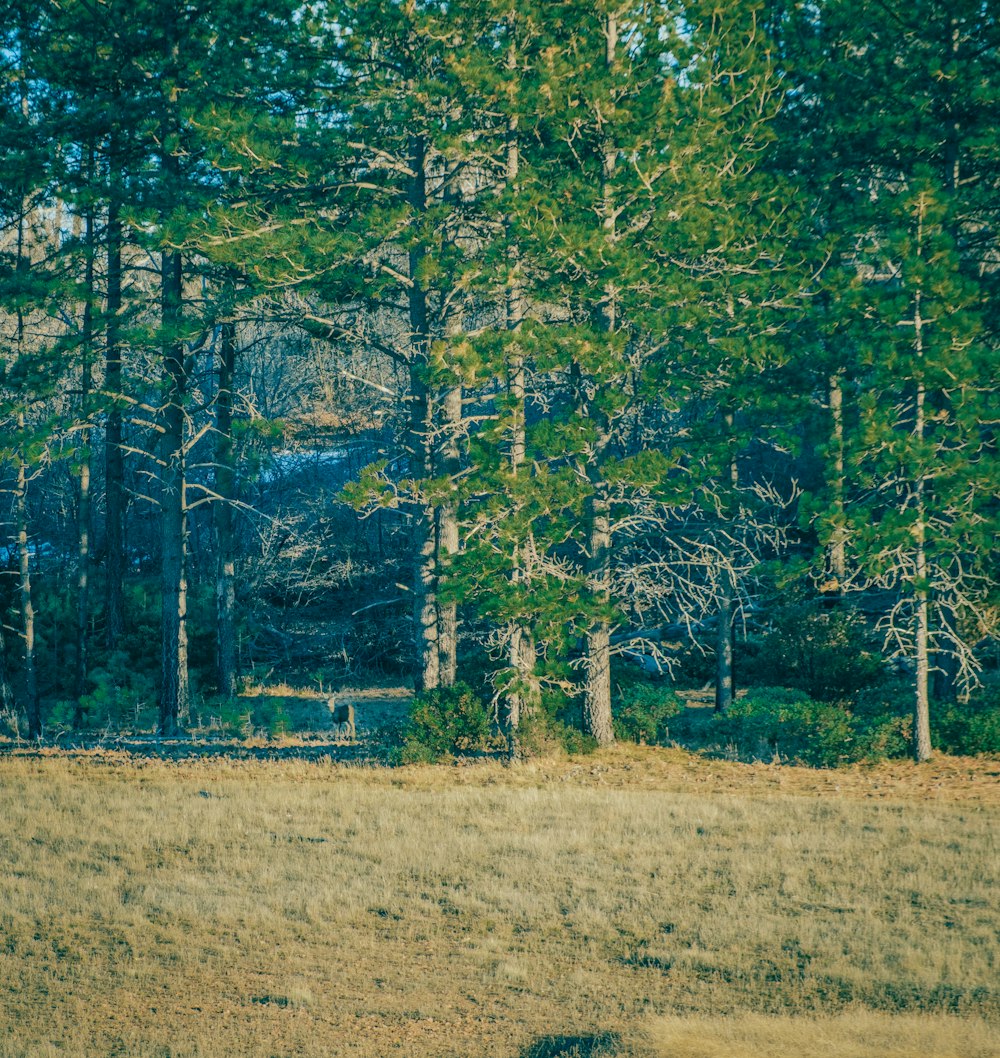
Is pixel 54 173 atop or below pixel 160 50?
below

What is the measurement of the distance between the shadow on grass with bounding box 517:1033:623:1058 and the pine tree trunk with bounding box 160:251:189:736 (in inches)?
480

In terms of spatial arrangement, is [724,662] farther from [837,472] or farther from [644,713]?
[837,472]

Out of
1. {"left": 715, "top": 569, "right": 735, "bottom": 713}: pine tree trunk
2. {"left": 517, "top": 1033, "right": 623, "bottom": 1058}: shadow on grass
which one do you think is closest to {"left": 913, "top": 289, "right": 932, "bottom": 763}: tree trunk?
{"left": 715, "top": 569, "right": 735, "bottom": 713}: pine tree trunk

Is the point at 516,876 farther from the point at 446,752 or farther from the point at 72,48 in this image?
the point at 72,48

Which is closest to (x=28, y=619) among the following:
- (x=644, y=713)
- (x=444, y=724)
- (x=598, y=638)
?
(x=444, y=724)

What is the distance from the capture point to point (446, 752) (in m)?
14.9

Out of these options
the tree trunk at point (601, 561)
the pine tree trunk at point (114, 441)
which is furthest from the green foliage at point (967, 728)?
the pine tree trunk at point (114, 441)

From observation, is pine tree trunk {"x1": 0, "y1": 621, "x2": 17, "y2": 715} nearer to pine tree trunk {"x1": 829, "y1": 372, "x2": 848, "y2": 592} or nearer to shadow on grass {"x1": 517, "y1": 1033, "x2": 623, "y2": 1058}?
pine tree trunk {"x1": 829, "y1": 372, "x2": 848, "y2": 592}

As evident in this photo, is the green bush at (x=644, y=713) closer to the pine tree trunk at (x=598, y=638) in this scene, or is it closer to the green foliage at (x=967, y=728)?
the pine tree trunk at (x=598, y=638)

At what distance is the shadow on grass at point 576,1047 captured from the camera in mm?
6551

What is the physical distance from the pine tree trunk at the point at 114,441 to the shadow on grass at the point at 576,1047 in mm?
11393

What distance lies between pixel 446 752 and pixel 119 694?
8.85 metres

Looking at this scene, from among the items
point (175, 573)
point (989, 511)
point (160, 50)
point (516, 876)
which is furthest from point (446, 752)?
point (160, 50)

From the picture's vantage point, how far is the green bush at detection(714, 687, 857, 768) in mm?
14320
